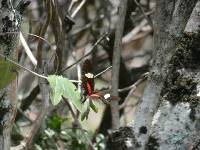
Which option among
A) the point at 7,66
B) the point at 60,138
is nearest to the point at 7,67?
the point at 7,66

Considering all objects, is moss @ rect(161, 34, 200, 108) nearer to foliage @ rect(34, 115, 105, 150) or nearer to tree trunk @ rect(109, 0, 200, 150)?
tree trunk @ rect(109, 0, 200, 150)

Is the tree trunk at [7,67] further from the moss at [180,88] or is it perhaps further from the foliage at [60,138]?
the foliage at [60,138]

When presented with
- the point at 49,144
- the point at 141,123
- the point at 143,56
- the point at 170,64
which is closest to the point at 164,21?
the point at 170,64

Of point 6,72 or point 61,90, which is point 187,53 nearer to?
point 61,90

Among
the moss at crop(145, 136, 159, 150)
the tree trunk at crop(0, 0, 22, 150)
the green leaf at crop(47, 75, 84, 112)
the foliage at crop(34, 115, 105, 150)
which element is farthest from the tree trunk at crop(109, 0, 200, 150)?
the foliage at crop(34, 115, 105, 150)

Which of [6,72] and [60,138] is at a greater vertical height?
[6,72]

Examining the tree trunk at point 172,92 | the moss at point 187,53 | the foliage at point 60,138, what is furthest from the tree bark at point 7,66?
the foliage at point 60,138
